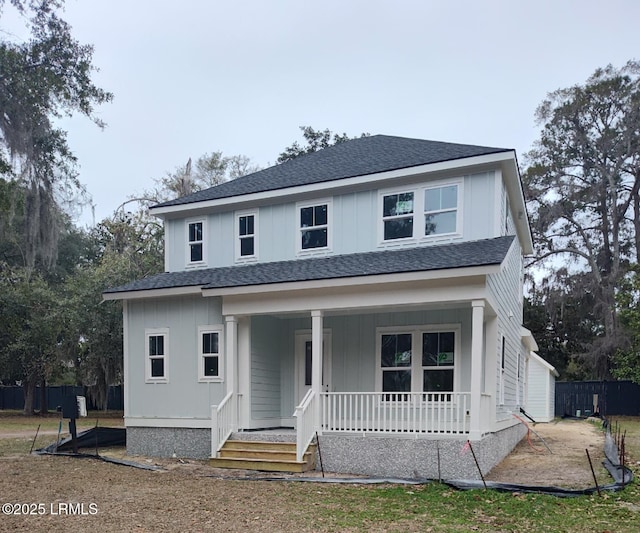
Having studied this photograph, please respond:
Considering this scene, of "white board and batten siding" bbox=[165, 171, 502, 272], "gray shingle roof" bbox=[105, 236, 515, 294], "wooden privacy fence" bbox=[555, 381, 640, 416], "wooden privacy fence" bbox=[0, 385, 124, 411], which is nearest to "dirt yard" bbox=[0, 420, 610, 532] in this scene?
"gray shingle roof" bbox=[105, 236, 515, 294]

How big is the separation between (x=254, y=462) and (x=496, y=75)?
16.7 m

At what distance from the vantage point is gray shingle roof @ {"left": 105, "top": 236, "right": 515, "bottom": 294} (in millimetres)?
9617

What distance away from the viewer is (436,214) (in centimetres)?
1134

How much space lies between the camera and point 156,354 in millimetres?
12398

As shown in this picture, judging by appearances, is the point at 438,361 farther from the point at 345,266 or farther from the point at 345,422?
the point at 345,266

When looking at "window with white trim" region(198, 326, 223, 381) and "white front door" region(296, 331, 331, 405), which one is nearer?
"window with white trim" region(198, 326, 223, 381)

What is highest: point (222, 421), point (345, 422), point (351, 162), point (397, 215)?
point (351, 162)

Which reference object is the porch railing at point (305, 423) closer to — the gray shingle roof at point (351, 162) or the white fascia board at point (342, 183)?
the white fascia board at point (342, 183)

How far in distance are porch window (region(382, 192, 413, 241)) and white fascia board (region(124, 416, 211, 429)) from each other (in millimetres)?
5169

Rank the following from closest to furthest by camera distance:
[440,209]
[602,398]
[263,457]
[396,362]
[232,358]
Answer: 1. [263,457]
2. [232,358]
3. [440,209]
4. [396,362]
5. [602,398]

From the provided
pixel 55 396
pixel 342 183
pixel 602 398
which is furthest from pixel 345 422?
pixel 55 396

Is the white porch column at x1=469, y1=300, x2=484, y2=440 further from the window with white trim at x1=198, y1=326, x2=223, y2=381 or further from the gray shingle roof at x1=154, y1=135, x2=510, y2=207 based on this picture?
the window with white trim at x1=198, y1=326, x2=223, y2=381

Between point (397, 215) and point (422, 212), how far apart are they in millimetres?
539

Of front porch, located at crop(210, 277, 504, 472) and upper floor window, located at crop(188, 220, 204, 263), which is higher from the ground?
upper floor window, located at crop(188, 220, 204, 263)
